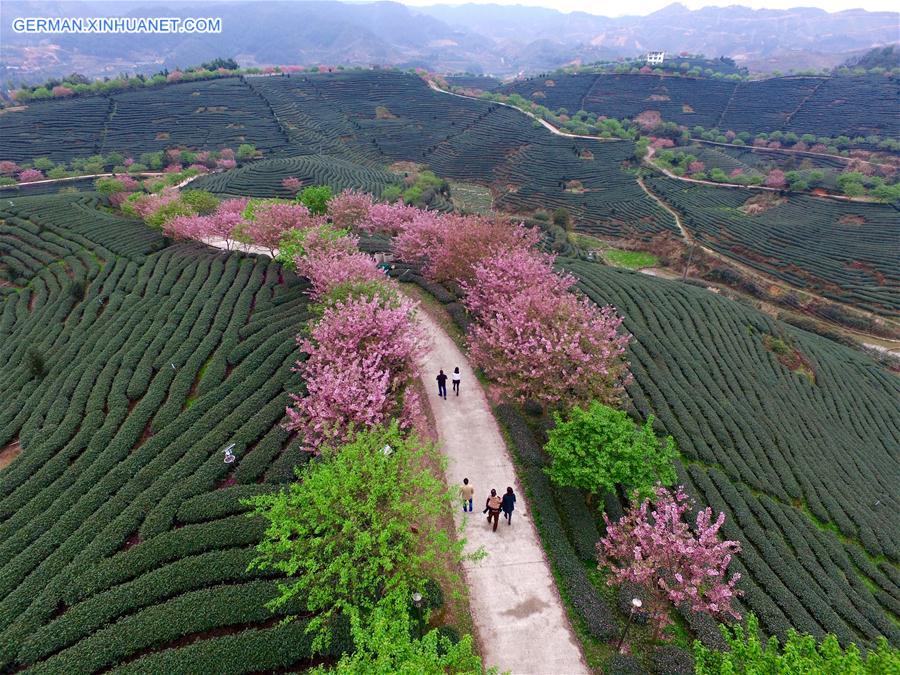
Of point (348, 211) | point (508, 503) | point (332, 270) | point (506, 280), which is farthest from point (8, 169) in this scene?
point (508, 503)

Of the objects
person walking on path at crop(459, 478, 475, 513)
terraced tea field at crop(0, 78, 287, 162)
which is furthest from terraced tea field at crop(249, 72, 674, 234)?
person walking on path at crop(459, 478, 475, 513)

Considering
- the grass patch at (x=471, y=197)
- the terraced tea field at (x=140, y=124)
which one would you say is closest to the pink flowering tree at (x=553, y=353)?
the grass patch at (x=471, y=197)

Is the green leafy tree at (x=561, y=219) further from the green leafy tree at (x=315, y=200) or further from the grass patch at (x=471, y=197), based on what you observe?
the green leafy tree at (x=315, y=200)

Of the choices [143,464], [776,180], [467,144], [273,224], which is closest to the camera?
[143,464]

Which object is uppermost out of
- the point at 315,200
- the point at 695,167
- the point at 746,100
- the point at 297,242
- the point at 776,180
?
the point at 746,100

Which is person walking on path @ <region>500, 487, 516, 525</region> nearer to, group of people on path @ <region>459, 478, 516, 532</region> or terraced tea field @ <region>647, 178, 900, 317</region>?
group of people on path @ <region>459, 478, 516, 532</region>

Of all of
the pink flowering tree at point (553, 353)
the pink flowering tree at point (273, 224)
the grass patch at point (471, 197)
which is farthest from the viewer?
the grass patch at point (471, 197)

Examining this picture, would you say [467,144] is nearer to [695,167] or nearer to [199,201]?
[695,167]
